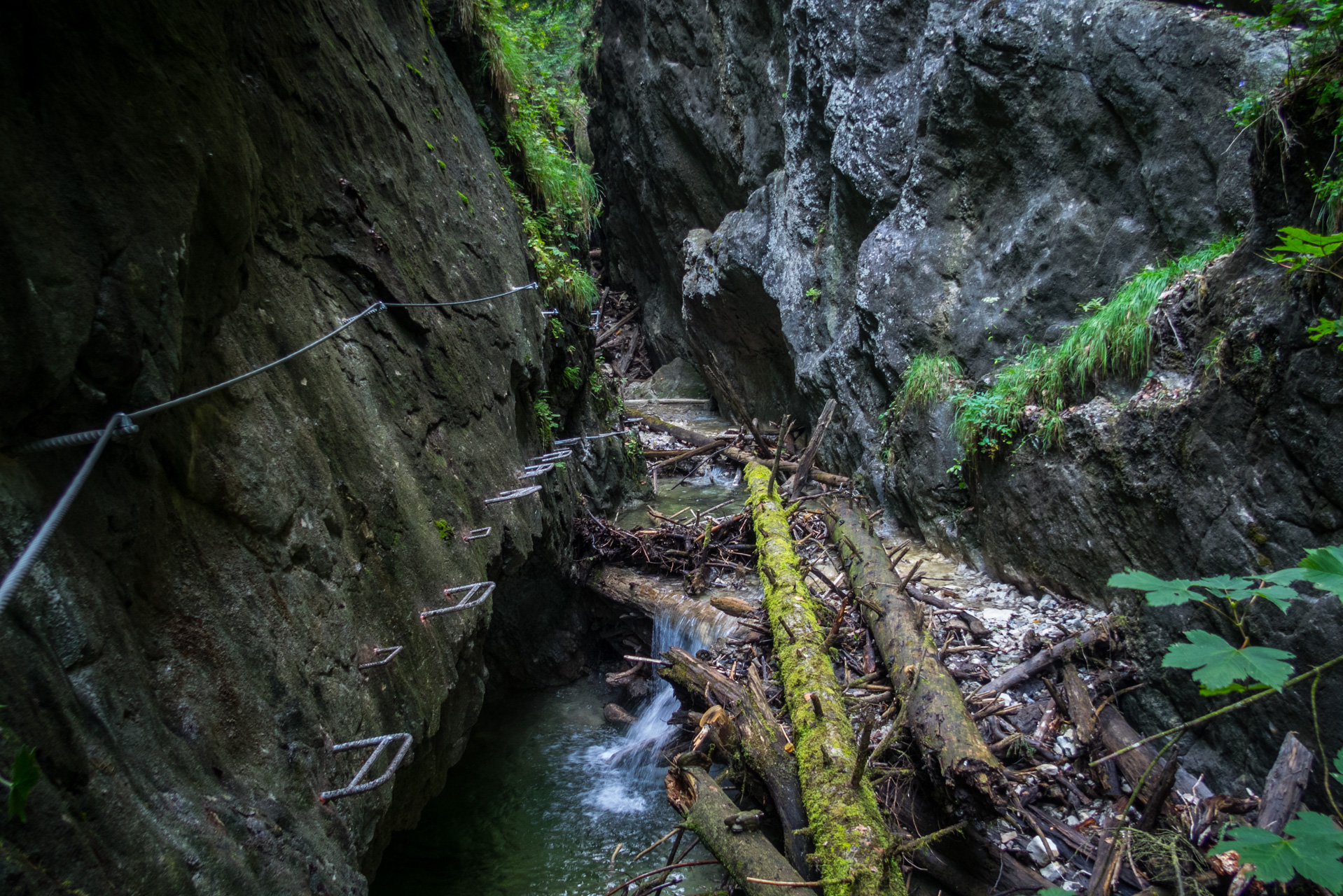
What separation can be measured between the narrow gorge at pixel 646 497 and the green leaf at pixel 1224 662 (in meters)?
0.02

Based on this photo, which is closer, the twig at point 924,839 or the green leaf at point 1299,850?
the green leaf at point 1299,850

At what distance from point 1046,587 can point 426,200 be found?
5723mm

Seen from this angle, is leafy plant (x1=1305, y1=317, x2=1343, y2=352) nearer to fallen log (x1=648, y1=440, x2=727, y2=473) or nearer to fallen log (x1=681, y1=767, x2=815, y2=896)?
fallen log (x1=681, y1=767, x2=815, y2=896)

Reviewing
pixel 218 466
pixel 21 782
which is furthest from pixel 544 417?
pixel 21 782

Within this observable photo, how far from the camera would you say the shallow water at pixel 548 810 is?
446 centimetres

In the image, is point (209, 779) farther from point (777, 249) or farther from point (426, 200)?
point (777, 249)

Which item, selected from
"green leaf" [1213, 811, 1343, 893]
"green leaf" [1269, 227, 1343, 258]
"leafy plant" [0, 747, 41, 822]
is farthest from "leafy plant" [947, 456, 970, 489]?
"leafy plant" [0, 747, 41, 822]

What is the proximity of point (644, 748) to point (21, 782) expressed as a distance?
515 centimetres

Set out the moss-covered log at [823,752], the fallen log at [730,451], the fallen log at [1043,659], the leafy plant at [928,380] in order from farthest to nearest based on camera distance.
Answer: the fallen log at [730,451], the leafy plant at [928,380], the fallen log at [1043,659], the moss-covered log at [823,752]

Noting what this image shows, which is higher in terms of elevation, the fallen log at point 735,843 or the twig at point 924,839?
the twig at point 924,839

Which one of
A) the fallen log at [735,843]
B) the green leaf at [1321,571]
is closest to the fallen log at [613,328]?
the fallen log at [735,843]

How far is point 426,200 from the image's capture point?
179 inches

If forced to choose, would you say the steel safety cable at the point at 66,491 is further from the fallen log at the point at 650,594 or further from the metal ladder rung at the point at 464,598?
the fallen log at the point at 650,594

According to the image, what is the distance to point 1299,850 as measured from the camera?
1.44 metres
